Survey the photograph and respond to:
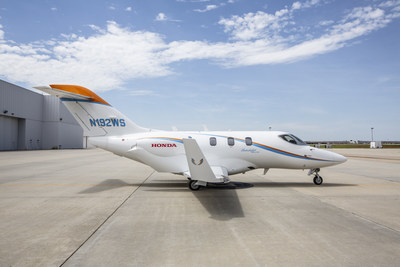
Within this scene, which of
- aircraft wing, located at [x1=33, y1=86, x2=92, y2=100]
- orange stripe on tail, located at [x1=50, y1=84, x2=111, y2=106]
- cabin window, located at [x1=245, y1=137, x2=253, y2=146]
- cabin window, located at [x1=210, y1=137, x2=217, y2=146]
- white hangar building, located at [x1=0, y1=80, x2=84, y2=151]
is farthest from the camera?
white hangar building, located at [x1=0, y1=80, x2=84, y2=151]

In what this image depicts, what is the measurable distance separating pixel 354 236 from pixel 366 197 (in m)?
4.88

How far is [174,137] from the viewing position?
11.2 meters

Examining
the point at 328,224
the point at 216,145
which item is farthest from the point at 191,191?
the point at 328,224

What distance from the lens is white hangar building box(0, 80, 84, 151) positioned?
43.6 meters

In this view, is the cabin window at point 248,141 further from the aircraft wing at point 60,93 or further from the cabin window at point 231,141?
the aircraft wing at point 60,93

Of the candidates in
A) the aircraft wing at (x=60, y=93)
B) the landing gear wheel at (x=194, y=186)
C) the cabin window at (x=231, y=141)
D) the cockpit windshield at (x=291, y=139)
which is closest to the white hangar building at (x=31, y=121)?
the aircraft wing at (x=60, y=93)

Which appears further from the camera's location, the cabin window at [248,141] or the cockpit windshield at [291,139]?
the cockpit windshield at [291,139]

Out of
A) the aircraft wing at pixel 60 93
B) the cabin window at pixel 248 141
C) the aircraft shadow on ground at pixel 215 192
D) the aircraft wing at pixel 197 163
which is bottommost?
the aircraft shadow on ground at pixel 215 192

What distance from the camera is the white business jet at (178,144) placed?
11.0m

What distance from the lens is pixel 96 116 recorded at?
11477mm

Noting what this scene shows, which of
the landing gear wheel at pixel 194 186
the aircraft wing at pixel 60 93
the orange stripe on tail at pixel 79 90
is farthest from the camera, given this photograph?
the orange stripe on tail at pixel 79 90

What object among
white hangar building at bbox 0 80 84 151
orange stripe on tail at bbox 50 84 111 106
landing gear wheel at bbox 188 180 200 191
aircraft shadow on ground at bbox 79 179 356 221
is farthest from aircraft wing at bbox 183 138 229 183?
white hangar building at bbox 0 80 84 151

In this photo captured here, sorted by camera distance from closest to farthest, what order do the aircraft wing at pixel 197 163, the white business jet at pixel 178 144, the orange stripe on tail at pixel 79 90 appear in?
the aircraft wing at pixel 197 163 → the orange stripe on tail at pixel 79 90 → the white business jet at pixel 178 144

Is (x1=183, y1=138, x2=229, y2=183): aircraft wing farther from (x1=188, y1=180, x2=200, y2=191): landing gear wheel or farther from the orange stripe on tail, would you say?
the orange stripe on tail
